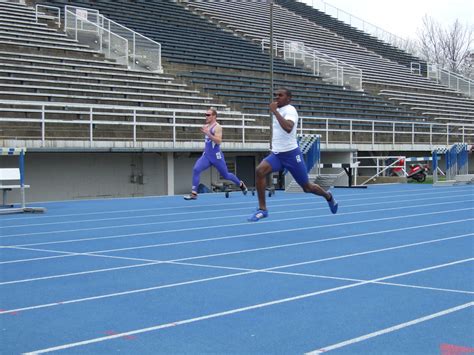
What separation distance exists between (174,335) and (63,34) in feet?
77.9

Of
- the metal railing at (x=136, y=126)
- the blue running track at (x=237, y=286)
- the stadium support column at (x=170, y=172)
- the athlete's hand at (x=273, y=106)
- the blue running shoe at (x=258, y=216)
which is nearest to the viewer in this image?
the blue running track at (x=237, y=286)

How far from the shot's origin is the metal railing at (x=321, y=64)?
35.2 meters

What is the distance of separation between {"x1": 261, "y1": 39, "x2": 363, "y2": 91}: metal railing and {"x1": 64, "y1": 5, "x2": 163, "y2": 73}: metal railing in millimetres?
9958

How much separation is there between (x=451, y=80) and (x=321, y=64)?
1193 centimetres

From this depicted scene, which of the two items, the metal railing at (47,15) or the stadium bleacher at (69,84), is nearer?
the stadium bleacher at (69,84)

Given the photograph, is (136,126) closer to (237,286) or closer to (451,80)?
(237,286)

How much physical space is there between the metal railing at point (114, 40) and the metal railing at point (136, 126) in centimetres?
422

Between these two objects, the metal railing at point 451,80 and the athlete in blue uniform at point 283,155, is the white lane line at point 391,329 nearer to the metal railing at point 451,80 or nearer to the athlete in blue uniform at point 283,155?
the athlete in blue uniform at point 283,155

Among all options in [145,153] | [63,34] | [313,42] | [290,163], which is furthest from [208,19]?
[290,163]

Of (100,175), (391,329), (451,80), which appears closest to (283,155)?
(391,329)

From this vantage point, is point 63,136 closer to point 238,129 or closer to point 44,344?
point 238,129

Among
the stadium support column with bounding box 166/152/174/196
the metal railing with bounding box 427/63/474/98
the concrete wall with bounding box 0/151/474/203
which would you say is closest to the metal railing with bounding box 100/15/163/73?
the concrete wall with bounding box 0/151/474/203

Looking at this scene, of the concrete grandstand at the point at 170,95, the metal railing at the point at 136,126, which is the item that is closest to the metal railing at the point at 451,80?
the concrete grandstand at the point at 170,95

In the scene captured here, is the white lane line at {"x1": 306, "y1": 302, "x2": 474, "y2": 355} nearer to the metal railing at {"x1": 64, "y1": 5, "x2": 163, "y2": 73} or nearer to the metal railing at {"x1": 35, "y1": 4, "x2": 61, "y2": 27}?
the metal railing at {"x1": 64, "y1": 5, "x2": 163, "y2": 73}
